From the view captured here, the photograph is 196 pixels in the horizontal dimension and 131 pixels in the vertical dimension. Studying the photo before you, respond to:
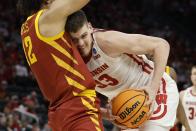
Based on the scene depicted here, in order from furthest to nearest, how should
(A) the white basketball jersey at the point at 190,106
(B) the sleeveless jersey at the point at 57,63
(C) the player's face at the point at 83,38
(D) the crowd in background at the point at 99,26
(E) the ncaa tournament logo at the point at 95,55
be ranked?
(D) the crowd in background at the point at 99,26 → (A) the white basketball jersey at the point at 190,106 → (E) the ncaa tournament logo at the point at 95,55 → (C) the player's face at the point at 83,38 → (B) the sleeveless jersey at the point at 57,63

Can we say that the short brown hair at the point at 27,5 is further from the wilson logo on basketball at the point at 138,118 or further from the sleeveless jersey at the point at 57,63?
the wilson logo on basketball at the point at 138,118

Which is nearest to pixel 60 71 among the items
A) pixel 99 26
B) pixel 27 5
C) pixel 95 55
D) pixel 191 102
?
pixel 95 55

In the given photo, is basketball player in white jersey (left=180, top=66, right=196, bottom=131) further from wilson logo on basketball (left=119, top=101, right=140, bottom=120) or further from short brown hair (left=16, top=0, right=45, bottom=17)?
short brown hair (left=16, top=0, right=45, bottom=17)

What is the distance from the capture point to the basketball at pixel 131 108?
3.39 m

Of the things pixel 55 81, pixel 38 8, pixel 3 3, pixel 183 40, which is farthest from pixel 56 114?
pixel 183 40

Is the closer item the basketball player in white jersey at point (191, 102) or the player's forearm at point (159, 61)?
the player's forearm at point (159, 61)

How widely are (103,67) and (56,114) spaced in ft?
2.03

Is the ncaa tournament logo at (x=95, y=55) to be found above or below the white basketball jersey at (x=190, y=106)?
above

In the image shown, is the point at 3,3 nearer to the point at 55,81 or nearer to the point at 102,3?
the point at 102,3

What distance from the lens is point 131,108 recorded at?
3.42 metres

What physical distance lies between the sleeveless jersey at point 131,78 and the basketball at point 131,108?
287 millimetres

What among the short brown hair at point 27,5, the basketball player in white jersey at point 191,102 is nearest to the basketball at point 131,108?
the short brown hair at point 27,5

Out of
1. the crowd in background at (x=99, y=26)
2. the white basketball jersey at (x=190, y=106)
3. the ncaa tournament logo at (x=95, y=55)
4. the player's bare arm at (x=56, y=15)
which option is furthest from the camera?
the crowd in background at (x=99, y=26)

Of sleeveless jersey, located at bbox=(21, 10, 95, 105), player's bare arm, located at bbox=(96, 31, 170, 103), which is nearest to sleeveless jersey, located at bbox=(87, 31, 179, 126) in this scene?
player's bare arm, located at bbox=(96, 31, 170, 103)
